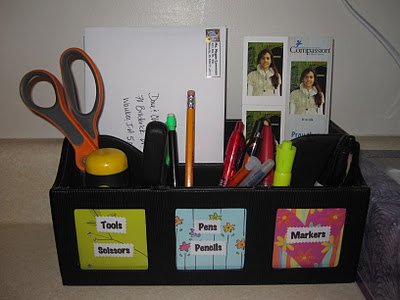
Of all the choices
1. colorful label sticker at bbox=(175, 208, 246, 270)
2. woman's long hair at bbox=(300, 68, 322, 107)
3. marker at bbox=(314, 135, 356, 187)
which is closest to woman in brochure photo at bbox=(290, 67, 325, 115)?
woman's long hair at bbox=(300, 68, 322, 107)

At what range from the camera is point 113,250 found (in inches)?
18.3

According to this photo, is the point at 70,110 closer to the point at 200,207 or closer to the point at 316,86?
the point at 200,207

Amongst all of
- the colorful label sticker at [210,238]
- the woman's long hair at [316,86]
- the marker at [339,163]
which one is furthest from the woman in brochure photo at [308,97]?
the colorful label sticker at [210,238]

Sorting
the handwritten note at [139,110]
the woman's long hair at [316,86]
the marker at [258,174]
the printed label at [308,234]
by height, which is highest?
the woman's long hair at [316,86]

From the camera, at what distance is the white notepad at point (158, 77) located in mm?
552

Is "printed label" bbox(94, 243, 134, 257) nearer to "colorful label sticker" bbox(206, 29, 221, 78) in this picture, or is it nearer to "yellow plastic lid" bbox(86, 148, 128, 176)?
"yellow plastic lid" bbox(86, 148, 128, 176)

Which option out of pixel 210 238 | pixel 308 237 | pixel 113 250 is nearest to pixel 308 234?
pixel 308 237

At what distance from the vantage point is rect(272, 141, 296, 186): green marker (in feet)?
1.57

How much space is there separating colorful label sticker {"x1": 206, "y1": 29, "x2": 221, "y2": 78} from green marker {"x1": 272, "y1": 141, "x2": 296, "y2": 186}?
0.15m

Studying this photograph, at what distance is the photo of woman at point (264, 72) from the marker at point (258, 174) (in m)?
0.14

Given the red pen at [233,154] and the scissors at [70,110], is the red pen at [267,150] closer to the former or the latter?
the red pen at [233,154]

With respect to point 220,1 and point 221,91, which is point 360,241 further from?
point 220,1

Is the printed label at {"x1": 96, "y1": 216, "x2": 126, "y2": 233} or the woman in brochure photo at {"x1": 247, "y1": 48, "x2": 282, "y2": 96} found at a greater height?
the woman in brochure photo at {"x1": 247, "y1": 48, "x2": 282, "y2": 96}

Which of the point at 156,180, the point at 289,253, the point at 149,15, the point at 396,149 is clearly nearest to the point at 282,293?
the point at 289,253
